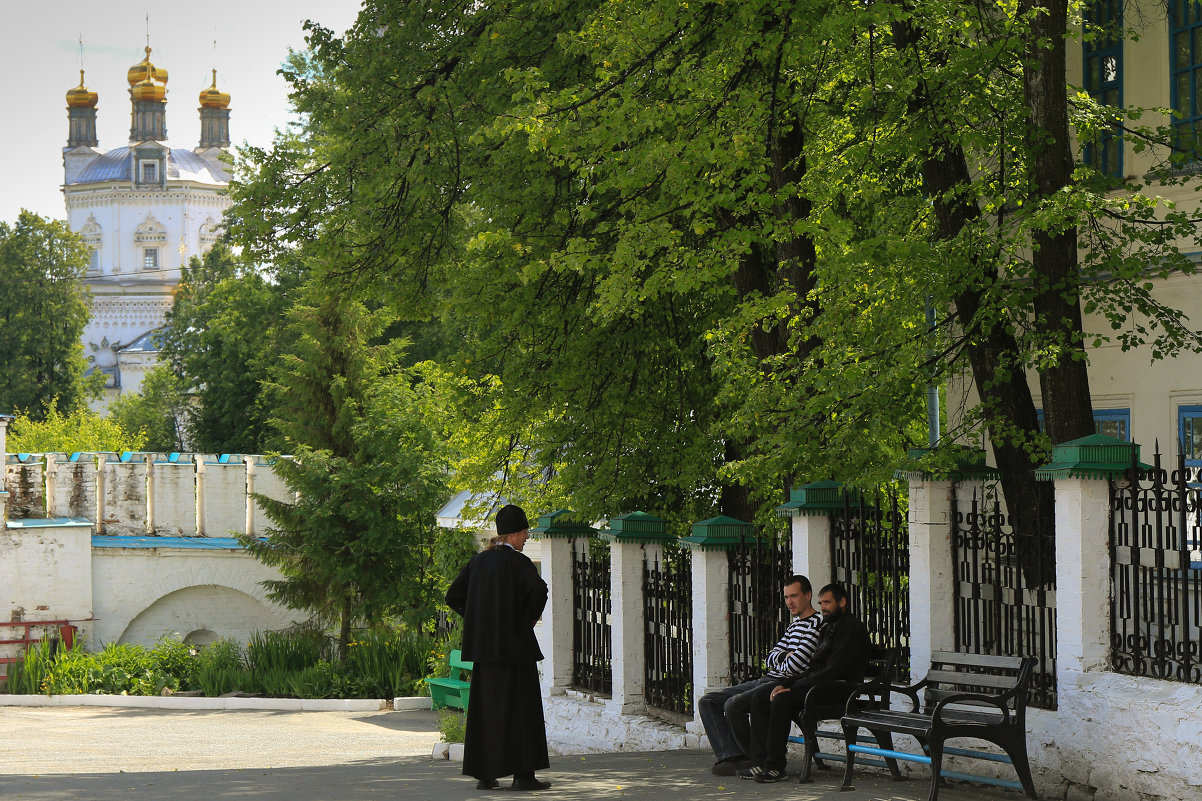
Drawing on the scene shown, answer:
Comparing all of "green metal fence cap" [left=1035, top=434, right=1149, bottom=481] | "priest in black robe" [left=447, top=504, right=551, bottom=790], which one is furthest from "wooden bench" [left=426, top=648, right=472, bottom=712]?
"green metal fence cap" [left=1035, top=434, right=1149, bottom=481]

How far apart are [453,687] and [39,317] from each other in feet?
187

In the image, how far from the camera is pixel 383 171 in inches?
624

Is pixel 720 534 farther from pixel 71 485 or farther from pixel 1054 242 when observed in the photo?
pixel 71 485

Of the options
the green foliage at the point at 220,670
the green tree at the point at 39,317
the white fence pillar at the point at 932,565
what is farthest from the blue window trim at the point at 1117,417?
the green tree at the point at 39,317

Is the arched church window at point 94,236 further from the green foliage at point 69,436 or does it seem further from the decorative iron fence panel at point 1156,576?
the decorative iron fence panel at point 1156,576

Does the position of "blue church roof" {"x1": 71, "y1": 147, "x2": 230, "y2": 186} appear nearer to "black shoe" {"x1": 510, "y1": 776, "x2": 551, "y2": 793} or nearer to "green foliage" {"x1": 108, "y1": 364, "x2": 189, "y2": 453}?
"green foliage" {"x1": 108, "y1": 364, "x2": 189, "y2": 453}

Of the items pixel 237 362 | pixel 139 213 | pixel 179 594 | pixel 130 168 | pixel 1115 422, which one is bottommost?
pixel 179 594

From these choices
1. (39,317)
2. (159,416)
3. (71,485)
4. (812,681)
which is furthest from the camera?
(39,317)

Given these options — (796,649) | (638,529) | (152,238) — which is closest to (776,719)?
(796,649)

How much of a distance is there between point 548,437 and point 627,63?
5.54 meters

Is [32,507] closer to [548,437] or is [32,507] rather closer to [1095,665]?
[548,437]

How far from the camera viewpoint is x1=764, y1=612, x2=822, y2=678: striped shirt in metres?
9.59

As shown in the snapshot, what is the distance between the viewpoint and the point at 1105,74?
15.2 metres

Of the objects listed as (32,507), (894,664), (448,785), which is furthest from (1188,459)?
(32,507)
